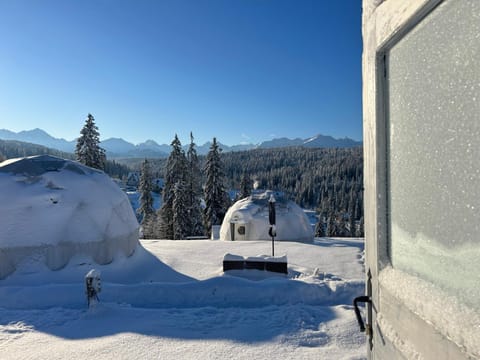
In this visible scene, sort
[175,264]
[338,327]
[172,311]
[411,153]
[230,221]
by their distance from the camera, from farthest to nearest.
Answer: [230,221], [175,264], [172,311], [338,327], [411,153]

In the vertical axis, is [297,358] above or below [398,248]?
below

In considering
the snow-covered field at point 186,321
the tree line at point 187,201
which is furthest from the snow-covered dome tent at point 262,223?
the tree line at point 187,201

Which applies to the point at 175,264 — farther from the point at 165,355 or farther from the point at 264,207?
the point at 264,207

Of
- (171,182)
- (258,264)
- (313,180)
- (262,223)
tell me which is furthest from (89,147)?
(313,180)

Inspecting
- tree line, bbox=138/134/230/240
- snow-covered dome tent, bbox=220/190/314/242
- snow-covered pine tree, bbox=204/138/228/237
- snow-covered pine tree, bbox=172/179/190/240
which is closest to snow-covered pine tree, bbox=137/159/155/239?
tree line, bbox=138/134/230/240

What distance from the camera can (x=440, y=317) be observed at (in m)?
1.07

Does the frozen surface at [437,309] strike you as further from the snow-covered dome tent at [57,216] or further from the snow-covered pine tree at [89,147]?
the snow-covered pine tree at [89,147]

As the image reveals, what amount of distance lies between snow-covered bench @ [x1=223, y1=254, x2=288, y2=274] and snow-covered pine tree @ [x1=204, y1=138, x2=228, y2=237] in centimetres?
2150

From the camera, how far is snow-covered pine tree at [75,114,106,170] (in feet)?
93.7

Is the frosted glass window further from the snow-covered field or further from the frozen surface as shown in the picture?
the snow-covered field

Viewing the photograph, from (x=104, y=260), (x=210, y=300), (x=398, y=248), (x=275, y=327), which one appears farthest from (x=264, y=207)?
(x=398, y=248)

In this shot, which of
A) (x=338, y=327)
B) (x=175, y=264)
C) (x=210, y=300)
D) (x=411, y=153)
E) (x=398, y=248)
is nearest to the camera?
(x=411, y=153)

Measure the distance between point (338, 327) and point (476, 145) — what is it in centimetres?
480

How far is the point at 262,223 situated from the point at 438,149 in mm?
17463
